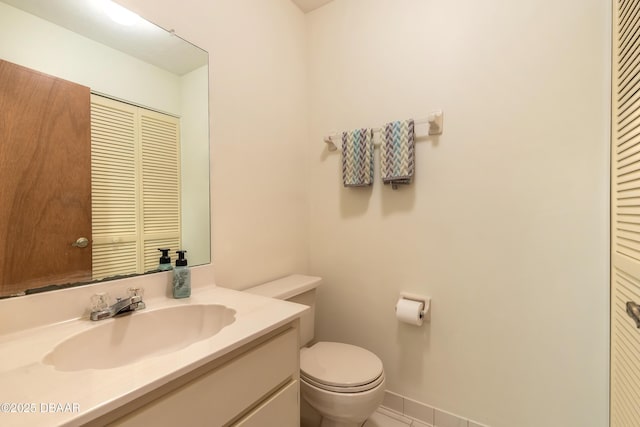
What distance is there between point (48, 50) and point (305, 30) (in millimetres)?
1470

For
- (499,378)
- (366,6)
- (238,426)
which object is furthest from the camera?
(366,6)

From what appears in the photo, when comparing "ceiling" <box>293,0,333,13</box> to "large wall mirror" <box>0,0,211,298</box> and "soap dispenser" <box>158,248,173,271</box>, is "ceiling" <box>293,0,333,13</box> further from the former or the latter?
"soap dispenser" <box>158,248,173,271</box>

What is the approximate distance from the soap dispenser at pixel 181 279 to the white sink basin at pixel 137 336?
9 centimetres

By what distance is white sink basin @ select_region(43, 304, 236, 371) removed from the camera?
0.73 metres

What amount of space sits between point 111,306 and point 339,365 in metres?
0.95

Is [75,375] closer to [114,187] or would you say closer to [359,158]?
[114,187]

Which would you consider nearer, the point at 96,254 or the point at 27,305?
the point at 27,305

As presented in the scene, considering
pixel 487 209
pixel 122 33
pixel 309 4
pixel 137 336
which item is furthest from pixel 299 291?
pixel 309 4

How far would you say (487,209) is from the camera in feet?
4.25

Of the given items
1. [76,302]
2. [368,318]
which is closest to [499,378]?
[368,318]

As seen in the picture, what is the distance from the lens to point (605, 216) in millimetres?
1079

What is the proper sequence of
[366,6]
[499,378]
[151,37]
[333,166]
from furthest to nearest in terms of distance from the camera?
1. [333,166]
2. [366,6]
3. [499,378]
4. [151,37]

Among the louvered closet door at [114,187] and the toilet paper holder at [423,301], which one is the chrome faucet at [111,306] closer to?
the louvered closet door at [114,187]

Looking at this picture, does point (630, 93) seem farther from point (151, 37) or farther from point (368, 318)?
point (151, 37)
